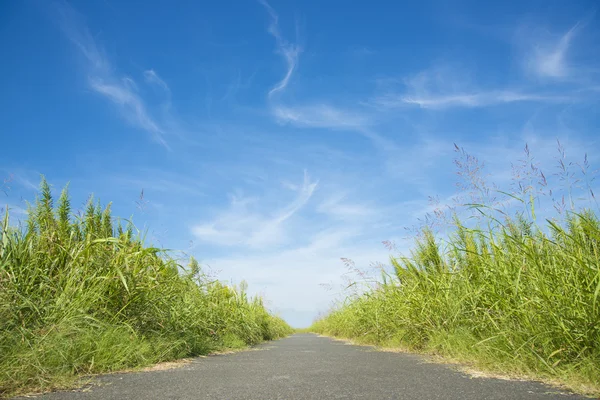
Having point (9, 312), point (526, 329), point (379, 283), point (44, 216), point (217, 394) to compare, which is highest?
point (44, 216)

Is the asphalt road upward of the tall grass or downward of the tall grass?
downward

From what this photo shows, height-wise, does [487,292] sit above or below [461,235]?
below

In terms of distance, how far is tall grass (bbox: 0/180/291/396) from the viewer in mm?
2859

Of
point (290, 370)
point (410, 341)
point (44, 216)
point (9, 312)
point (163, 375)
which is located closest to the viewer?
point (9, 312)

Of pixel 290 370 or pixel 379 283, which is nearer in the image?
pixel 290 370

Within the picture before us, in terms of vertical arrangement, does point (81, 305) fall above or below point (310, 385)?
above

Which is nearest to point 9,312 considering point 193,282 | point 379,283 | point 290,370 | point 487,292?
point 290,370

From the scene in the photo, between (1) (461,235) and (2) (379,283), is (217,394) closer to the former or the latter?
(1) (461,235)

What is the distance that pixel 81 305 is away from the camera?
3576 mm

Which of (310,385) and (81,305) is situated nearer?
(310,385)

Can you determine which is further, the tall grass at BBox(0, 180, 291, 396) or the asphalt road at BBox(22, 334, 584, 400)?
the tall grass at BBox(0, 180, 291, 396)

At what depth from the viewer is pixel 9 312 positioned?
9.93 feet

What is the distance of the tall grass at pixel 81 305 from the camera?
286 cm

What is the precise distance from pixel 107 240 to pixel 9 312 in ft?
4.26
